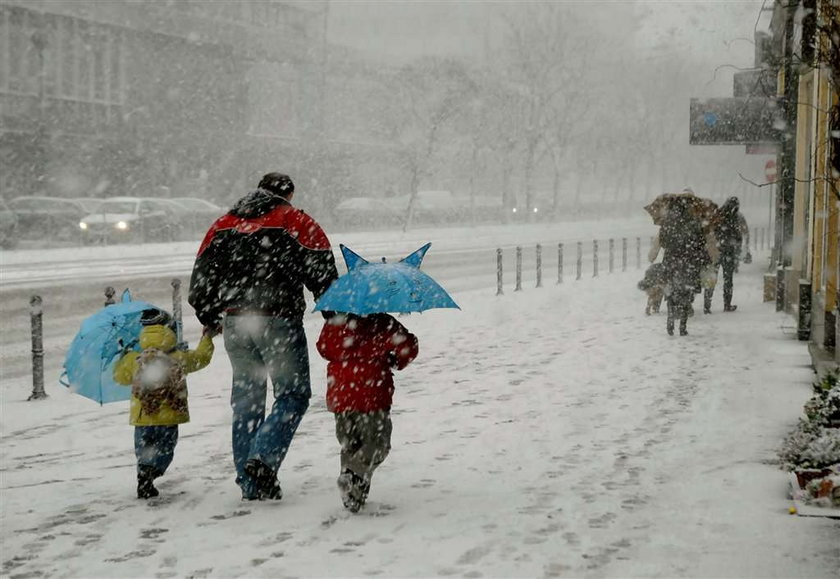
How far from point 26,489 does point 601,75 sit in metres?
71.9

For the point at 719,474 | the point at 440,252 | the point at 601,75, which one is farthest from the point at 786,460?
the point at 601,75

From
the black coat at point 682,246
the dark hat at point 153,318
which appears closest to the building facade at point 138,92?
the black coat at point 682,246

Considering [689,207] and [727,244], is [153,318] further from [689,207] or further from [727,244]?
[727,244]

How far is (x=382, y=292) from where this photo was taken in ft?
19.4

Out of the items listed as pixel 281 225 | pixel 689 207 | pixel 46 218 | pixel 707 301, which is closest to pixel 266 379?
pixel 281 225

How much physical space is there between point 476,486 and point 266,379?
1649mm

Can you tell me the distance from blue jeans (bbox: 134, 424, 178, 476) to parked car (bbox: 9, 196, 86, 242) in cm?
3235

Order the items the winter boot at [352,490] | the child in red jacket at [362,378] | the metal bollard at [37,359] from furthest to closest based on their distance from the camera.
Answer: the metal bollard at [37,359] < the winter boot at [352,490] < the child in red jacket at [362,378]

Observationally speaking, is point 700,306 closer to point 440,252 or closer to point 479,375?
point 479,375

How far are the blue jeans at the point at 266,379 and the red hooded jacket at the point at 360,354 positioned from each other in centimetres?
29

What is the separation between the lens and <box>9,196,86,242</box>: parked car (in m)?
36.9

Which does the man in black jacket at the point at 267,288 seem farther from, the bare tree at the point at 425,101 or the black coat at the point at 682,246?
the bare tree at the point at 425,101

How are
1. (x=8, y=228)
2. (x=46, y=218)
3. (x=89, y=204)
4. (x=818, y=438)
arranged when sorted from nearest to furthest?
(x=818, y=438) → (x=8, y=228) → (x=46, y=218) → (x=89, y=204)

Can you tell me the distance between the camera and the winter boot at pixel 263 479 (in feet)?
21.0
